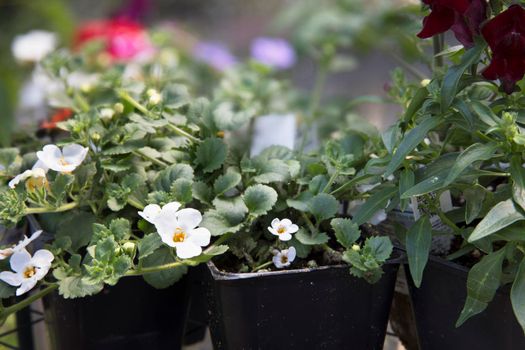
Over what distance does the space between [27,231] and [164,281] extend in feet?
1.03

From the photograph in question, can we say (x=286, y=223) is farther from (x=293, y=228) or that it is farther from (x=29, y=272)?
(x=29, y=272)

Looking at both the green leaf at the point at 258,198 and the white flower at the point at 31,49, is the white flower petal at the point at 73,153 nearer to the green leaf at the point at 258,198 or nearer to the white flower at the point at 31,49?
the green leaf at the point at 258,198

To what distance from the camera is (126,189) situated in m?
0.89

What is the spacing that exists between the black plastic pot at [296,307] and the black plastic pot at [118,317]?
0.40ft

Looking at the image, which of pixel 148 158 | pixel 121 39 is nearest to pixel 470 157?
pixel 148 158

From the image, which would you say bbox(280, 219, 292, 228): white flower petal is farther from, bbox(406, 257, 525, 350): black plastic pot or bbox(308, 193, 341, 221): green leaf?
bbox(406, 257, 525, 350): black plastic pot

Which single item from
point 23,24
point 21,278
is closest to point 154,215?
point 21,278

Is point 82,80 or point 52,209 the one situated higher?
point 52,209

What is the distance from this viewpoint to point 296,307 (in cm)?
83

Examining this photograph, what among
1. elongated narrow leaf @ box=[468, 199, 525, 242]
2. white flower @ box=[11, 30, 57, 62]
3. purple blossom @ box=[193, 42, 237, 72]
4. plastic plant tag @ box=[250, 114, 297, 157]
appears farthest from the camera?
purple blossom @ box=[193, 42, 237, 72]

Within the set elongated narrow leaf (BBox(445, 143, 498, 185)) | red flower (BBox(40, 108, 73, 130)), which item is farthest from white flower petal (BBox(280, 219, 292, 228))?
red flower (BBox(40, 108, 73, 130))

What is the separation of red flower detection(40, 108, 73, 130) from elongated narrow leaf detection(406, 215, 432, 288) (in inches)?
25.6

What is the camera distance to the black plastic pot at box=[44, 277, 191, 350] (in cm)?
93

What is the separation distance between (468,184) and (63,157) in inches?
18.7
